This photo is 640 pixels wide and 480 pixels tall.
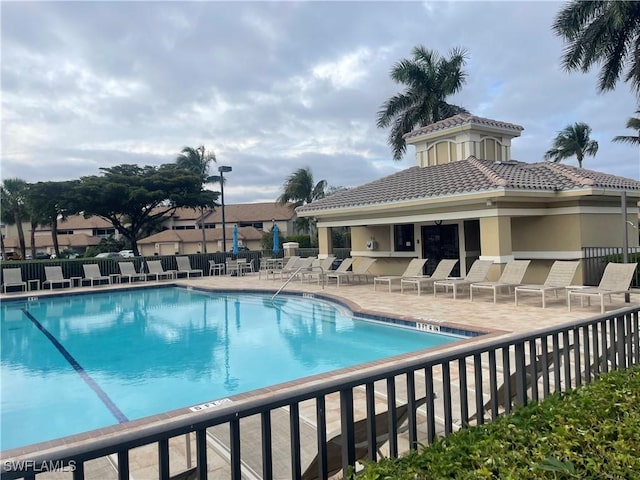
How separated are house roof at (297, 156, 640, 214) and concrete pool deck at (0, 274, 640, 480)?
11.2ft

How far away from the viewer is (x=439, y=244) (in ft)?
62.2

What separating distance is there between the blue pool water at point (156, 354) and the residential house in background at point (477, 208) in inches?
200

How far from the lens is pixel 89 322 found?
576 inches

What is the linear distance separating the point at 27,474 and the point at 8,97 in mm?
6644

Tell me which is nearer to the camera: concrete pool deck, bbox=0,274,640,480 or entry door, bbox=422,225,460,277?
concrete pool deck, bbox=0,274,640,480

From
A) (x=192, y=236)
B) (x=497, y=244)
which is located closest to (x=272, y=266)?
(x=497, y=244)

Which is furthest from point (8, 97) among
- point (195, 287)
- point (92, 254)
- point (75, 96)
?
point (92, 254)

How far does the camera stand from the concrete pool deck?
3943 mm

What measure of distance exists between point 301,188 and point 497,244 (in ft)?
102

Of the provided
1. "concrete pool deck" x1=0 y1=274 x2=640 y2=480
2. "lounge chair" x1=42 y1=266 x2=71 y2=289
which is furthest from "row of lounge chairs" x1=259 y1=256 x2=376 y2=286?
"lounge chair" x1=42 y1=266 x2=71 y2=289

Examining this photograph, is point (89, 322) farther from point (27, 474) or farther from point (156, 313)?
point (27, 474)

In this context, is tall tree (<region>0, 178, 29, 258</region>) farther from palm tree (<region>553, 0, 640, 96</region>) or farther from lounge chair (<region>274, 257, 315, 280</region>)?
palm tree (<region>553, 0, 640, 96</region>)

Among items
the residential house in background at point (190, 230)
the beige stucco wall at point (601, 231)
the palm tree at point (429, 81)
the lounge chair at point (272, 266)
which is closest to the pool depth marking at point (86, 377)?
the lounge chair at point (272, 266)

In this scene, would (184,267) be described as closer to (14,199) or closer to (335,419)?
(335,419)
